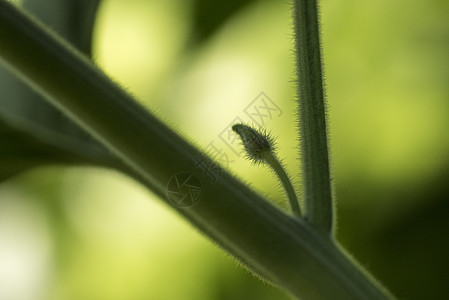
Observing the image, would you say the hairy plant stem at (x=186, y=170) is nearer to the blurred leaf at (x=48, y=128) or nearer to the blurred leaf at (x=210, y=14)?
the blurred leaf at (x=48, y=128)

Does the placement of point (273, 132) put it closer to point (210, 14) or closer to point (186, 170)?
point (210, 14)

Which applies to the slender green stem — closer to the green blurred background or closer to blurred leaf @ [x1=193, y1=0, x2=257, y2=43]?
the green blurred background

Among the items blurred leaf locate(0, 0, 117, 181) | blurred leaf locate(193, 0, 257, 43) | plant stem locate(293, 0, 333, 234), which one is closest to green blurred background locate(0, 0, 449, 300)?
blurred leaf locate(193, 0, 257, 43)

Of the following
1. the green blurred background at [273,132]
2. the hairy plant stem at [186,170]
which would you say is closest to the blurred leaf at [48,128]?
the hairy plant stem at [186,170]

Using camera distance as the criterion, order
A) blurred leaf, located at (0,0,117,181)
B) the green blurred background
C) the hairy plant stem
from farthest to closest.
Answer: the green blurred background, blurred leaf, located at (0,0,117,181), the hairy plant stem

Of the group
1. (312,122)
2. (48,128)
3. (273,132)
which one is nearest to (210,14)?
(273,132)
